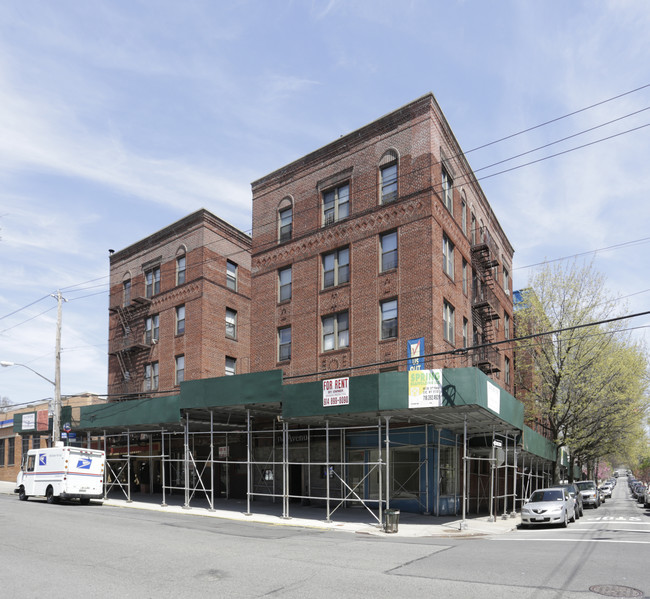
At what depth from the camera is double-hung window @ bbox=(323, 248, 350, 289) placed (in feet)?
93.4

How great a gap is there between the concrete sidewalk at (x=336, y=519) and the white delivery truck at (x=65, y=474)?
5.25ft

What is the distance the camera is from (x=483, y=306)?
32438 mm

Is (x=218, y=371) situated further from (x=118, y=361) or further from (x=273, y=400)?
(x=273, y=400)

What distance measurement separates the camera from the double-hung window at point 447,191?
27844 millimetres

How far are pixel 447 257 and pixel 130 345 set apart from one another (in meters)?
22.1

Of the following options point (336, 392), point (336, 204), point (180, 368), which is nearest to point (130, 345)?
point (180, 368)

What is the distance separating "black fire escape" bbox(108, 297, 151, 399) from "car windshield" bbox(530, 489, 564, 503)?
24963 millimetres

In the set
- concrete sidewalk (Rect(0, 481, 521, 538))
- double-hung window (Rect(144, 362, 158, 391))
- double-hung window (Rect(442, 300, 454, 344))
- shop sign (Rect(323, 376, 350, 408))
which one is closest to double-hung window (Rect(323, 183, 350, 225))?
double-hung window (Rect(442, 300, 454, 344))

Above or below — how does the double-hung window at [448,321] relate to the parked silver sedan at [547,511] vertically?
above

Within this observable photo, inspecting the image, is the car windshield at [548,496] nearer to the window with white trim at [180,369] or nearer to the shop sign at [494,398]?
the shop sign at [494,398]

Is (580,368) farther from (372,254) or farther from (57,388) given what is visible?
(57,388)

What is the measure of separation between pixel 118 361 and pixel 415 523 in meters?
26.4

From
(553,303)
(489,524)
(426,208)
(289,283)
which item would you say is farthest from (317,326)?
(553,303)

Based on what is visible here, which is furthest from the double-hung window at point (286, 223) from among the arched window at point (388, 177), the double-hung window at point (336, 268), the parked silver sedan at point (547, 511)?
the parked silver sedan at point (547, 511)
